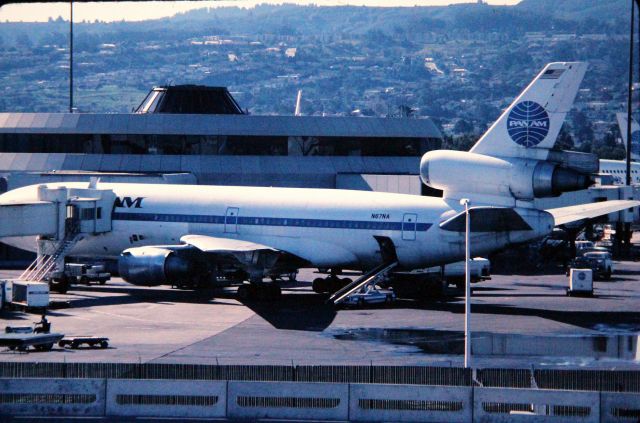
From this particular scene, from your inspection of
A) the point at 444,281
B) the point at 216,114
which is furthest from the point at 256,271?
the point at 216,114

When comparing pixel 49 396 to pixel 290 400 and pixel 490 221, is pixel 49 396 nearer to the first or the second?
pixel 290 400

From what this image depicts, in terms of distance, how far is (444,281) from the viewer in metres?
60.9

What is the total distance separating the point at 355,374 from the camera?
31.4 m

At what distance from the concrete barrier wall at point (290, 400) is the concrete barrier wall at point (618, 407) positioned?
252 inches

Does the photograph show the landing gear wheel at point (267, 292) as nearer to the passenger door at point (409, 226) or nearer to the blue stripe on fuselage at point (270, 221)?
the blue stripe on fuselage at point (270, 221)

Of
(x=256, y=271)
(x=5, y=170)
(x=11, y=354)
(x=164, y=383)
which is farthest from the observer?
(x=5, y=170)

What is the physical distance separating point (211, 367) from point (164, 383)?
4.90 feet

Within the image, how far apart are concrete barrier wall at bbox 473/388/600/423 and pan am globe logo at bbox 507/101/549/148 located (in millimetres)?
23684

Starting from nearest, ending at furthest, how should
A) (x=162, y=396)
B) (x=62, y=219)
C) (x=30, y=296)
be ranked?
(x=162, y=396) → (x=30, y=296) → (x=62, y=219)

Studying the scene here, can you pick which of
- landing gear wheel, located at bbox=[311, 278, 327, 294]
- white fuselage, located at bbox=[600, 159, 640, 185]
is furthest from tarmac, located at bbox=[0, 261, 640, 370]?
white fuselage, located at bbox=[600, 159, 640, 185]

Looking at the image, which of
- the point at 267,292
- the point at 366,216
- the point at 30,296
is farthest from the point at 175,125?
the point at 30,296

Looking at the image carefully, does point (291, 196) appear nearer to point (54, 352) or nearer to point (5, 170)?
point (54, 352)

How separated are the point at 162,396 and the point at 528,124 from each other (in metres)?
27.0

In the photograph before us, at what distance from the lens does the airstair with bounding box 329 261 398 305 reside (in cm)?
5506
